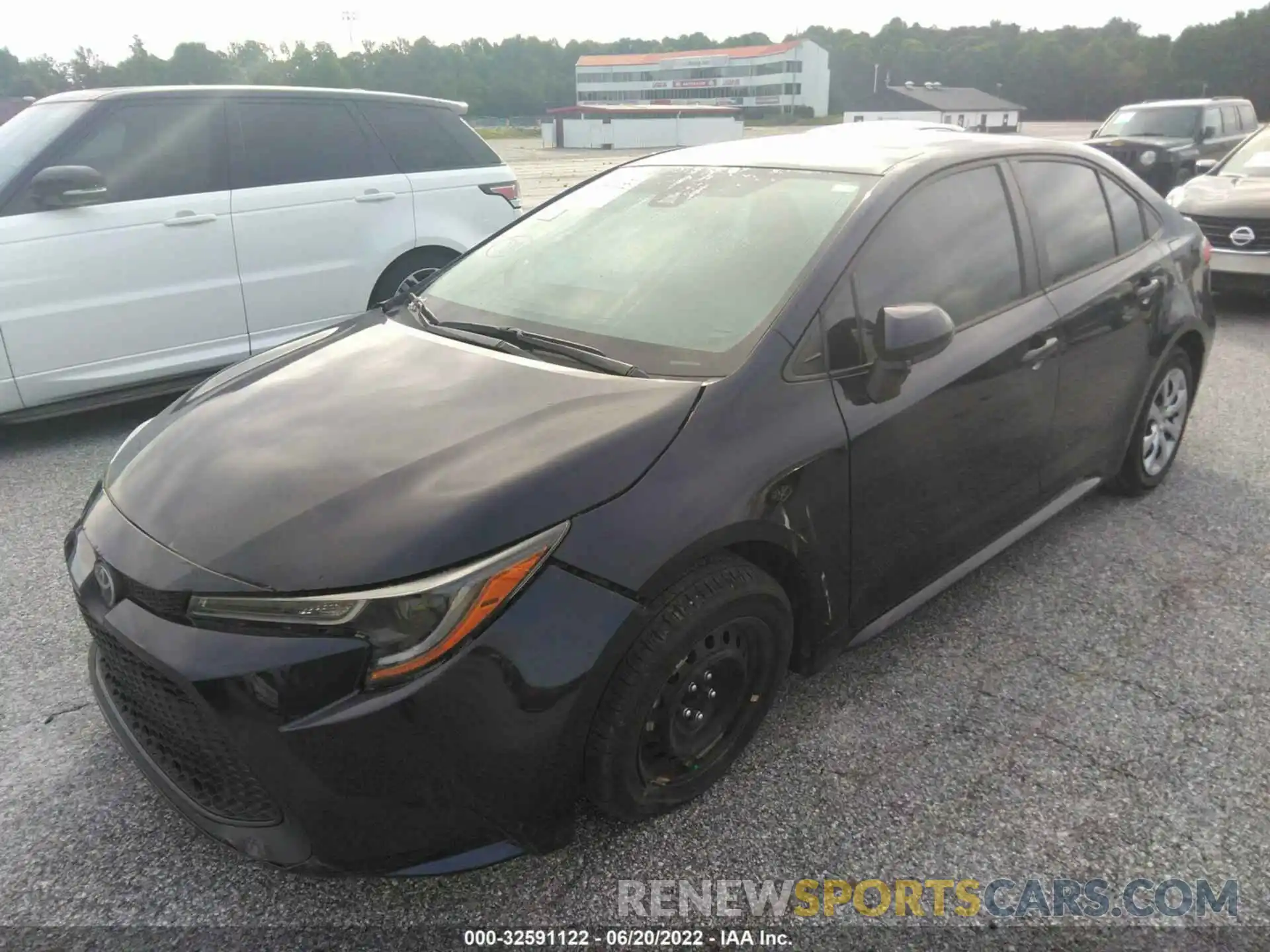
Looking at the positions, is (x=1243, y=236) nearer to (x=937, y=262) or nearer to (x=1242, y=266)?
(x=1242, y=266)

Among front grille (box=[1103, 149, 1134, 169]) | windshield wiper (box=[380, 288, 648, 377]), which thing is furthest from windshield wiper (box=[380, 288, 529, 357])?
front grille (box=[1103, 149, 1134, 169])

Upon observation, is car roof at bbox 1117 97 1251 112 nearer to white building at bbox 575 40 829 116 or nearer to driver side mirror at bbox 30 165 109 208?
driver side mirror at bbox 30 165 109 208

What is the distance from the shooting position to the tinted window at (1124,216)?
3.54 meters

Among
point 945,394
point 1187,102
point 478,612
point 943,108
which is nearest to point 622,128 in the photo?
point 943,108

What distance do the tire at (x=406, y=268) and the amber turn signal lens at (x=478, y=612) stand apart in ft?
13.6

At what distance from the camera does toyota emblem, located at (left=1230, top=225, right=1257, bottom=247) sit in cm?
724

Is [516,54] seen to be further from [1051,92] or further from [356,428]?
[356,428]

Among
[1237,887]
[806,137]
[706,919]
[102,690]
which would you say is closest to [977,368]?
[806,137]

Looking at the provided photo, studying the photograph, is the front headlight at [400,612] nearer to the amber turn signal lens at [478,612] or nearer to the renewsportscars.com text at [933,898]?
the amber turn signal lens at [478,612]

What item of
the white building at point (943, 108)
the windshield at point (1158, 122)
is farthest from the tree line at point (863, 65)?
the windshield at point (1158, 122)

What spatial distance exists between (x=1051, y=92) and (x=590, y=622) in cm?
9732

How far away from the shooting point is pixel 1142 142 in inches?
496

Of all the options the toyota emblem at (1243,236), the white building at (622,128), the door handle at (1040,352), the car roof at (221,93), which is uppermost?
the white building at (622,128)

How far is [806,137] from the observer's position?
3.33m
